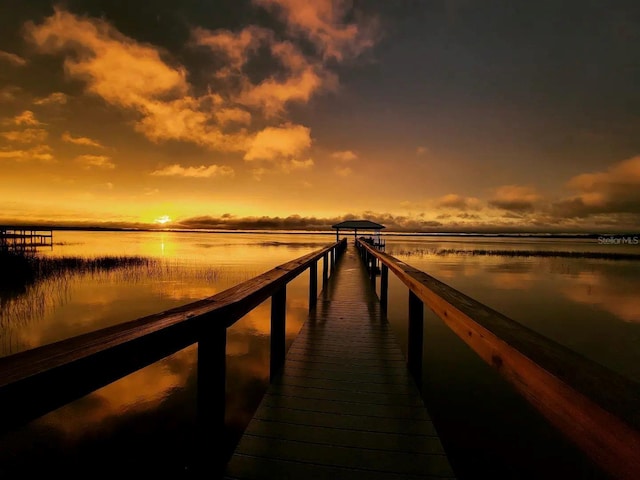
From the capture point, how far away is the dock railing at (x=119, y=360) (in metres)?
0.82

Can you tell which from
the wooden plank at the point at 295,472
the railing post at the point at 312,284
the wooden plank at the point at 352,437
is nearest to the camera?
the wooden plank at the point at 295,472

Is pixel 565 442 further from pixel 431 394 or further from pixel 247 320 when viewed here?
pixel 247 320

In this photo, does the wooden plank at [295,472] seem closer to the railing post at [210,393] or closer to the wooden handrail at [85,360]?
the railing post at [210,393]

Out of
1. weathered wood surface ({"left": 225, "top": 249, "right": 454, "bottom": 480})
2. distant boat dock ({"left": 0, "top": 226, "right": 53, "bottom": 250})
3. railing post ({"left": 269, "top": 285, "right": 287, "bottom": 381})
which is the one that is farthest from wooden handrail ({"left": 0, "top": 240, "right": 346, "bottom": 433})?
distant boat dock ({"left": 0, "top": 226, "right": 53, "bottom": 250})

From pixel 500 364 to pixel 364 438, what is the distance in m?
1.34

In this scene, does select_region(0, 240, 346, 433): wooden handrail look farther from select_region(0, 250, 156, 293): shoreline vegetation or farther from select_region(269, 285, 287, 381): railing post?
select_region(0, 250, 156, 293): shoreline vegetation

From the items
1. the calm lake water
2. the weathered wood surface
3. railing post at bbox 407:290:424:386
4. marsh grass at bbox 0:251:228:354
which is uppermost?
railing post at bbox 407:290:424:386

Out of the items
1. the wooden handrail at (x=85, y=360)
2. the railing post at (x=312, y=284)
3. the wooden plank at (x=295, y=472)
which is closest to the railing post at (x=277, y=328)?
the wooden plank at (x=295, y=472)

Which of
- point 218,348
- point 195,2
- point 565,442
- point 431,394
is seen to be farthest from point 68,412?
point 195,2

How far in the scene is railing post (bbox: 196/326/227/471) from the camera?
173 centimetres

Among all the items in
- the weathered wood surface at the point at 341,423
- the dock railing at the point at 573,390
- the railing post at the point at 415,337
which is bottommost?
the weathered wood surface at the point at 341,423

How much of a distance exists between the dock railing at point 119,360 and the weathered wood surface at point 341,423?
479 millimetres

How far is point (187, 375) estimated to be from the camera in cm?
505

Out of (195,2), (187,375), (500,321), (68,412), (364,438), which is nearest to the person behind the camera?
(500,321)
